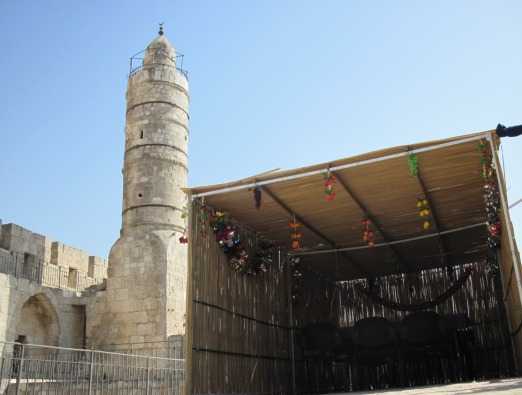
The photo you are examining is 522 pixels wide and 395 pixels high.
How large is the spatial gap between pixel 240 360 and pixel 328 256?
4.02 metres

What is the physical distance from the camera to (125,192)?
56.7ft

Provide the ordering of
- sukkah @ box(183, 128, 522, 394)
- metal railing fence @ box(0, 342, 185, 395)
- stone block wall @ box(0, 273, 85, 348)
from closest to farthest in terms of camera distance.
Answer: sukkah @ box(183, 128, 522, 394), metal railing fence @ box(0, 342, 185, 395), stone block wall @ box(0, 273, 85, 348)

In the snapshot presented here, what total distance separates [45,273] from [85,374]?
6.63 m

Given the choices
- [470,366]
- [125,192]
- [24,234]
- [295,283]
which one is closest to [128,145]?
[125,192]

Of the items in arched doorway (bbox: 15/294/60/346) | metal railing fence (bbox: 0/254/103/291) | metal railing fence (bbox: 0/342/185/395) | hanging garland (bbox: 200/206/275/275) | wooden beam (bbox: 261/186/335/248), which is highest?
metal railing fence (bbox: 0/254/103/291)

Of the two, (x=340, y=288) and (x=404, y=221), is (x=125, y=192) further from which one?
(x=404, y=221)

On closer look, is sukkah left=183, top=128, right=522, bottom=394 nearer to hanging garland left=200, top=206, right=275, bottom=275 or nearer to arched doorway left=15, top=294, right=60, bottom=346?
hanging garland left=200, top=206, right=275, bottom=275

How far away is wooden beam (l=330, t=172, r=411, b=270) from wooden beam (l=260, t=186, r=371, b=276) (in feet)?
3.54

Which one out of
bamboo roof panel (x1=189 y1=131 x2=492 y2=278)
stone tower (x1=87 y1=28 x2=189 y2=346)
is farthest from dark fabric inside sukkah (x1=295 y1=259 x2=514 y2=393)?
stone tower (x1=87 y1=28 x2=189 y2=346)

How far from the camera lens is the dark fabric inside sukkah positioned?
12.2m

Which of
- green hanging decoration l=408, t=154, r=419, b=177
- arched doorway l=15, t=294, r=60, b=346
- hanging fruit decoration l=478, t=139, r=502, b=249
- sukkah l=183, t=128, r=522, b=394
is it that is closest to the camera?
hanging fruit decoration l=478, t=139, r=502, b=249

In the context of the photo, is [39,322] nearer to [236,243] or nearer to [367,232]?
[236,243]

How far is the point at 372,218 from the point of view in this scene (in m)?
11.8

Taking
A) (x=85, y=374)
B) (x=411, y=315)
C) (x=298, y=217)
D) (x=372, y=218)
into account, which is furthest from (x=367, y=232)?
(x=85, y=374)
